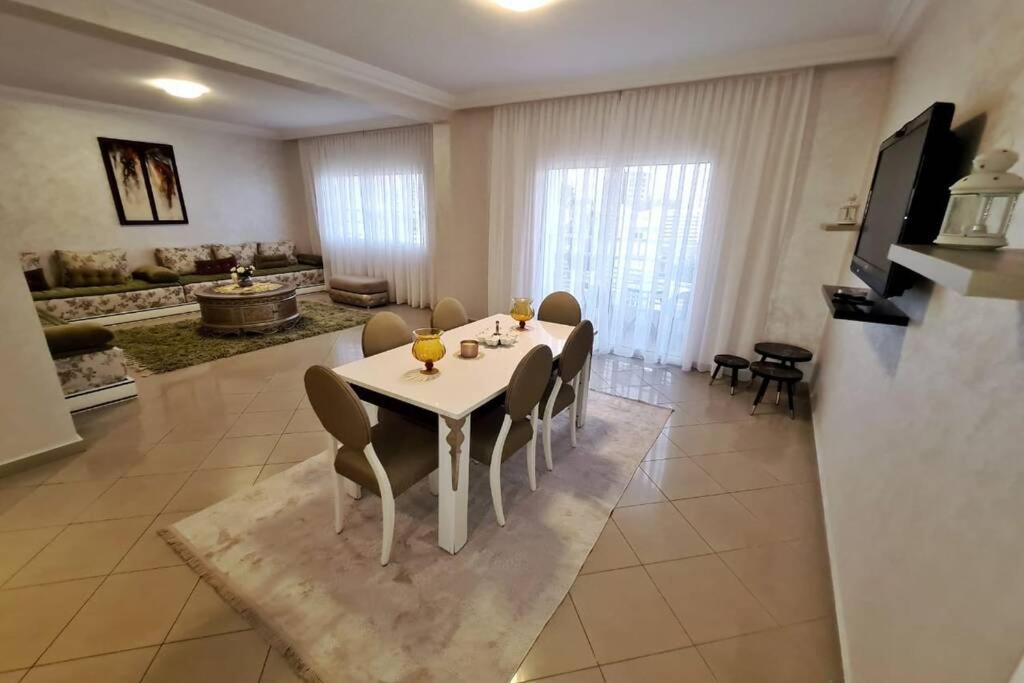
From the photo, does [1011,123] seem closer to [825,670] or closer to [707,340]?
[825,670]

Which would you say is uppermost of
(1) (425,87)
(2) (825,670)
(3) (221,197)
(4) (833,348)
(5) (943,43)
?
(1) (425,87)

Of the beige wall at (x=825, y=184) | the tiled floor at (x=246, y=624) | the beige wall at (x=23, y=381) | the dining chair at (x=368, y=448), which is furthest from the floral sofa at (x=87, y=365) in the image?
the beige wall at (x=825, y=184)

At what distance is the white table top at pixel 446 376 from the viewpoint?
1682 millimetres

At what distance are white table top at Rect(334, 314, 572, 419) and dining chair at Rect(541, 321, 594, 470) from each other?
4.5 inches

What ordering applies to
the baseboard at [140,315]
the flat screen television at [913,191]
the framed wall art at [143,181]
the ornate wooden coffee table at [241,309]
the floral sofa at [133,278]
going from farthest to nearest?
1. the framed wall art at [143,181]
2. the baseboard at [140,315]
3. the floral sofa at [133,278]
4. the ornate wooden coffee table at [241,309]
5. the flat screen television at [913,191]

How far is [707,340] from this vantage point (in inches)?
152

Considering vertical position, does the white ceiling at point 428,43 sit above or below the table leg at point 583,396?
above

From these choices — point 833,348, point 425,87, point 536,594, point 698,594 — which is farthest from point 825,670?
point 425,87

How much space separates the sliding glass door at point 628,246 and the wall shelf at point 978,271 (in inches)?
114

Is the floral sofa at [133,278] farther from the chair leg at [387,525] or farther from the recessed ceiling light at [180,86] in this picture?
the chair leg at [387,525]

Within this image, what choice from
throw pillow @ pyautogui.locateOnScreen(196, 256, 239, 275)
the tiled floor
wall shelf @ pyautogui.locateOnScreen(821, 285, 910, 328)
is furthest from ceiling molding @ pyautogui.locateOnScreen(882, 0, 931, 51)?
throw pillow @ pyautogui.locateOnScreen(196, 256, 239, 275)

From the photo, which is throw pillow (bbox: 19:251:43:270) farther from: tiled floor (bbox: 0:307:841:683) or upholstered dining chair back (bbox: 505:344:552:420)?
upholstered dining chair back (bbox: 505:344:552:420)

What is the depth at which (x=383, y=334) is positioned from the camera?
2385 mm

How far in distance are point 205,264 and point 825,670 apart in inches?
307
